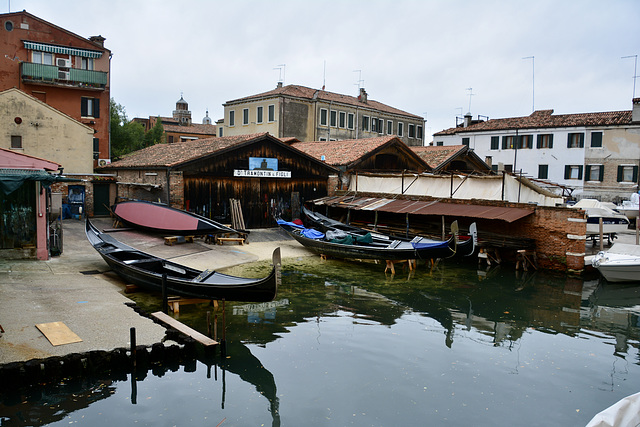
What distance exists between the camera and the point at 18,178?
1202 centimetres

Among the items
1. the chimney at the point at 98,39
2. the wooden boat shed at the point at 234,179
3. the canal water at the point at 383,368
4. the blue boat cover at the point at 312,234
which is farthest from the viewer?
the chimney at the point at 98,39

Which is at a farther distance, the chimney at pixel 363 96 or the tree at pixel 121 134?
the chimney at pixel 363 96

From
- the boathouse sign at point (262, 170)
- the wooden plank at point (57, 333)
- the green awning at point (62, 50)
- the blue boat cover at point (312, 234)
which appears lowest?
the wooden plank at point (57, 333)

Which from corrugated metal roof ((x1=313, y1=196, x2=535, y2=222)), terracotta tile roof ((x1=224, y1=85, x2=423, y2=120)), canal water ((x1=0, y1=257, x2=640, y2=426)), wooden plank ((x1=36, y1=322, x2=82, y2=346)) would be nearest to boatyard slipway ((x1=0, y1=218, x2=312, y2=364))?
wooden plank ((x1=36, y1=322, x2=82, y2=346))

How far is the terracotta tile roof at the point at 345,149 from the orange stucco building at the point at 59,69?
1141 cm

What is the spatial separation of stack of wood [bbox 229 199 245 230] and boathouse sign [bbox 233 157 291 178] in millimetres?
1191

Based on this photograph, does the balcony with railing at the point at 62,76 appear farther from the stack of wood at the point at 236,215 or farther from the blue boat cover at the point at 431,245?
the blue boat cover at the point at 431,245

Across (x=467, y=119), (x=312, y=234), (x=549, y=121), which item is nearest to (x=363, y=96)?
(x=467, y=119)

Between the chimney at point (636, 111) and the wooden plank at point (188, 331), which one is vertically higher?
the chimney at point (636, 111)

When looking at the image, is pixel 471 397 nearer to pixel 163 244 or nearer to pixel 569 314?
pixel 569 314

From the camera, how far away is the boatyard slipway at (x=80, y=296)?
7.50 metres

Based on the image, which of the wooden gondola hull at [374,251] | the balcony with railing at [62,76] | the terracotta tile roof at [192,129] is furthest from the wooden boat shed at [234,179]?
the terracotta tile roof at [192,129]

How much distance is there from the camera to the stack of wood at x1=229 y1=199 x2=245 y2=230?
1922 centimetres

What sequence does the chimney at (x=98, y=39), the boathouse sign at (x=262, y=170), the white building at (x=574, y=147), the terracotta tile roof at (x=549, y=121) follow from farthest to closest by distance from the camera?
the terracotta tile roof at (x=549, y=121)
the white building at (x=574, y=147)
the chimney at (x=98, y=39)
the boathouse sign at (x=262, y=170)
